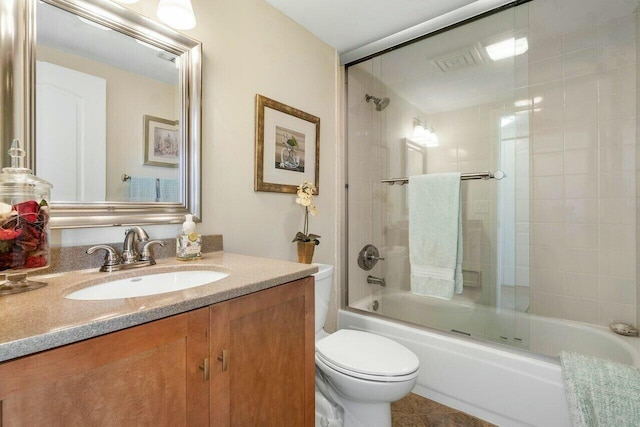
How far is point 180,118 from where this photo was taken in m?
1.24

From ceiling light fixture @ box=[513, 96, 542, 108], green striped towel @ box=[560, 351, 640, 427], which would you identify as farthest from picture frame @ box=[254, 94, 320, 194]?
green striped towel @ box=[560, 351, 640, 427]

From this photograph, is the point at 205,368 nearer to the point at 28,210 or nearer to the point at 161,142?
the point at 28,210

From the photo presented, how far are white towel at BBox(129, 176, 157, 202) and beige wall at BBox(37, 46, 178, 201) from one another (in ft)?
0.05

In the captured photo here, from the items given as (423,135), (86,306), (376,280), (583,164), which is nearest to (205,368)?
(86,306)

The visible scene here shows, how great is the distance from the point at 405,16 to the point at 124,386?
210 centimetres

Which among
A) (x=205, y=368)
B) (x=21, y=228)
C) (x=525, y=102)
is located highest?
(x=525, y=102)

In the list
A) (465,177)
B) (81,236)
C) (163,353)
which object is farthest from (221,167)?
(465,177)

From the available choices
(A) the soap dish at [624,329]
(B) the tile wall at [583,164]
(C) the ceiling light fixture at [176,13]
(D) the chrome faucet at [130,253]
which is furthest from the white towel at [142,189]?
(A) the soap dish at [624,329]

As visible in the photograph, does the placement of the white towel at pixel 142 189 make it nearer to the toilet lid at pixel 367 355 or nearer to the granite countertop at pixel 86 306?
the granite countertop at pixel 86 306

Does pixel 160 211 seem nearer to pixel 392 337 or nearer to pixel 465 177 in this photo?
pixel 392 337

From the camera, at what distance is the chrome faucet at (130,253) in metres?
0.96

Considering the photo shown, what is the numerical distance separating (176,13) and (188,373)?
119cm

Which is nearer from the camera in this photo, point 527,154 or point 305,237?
point 305,237

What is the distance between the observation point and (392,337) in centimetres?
186
